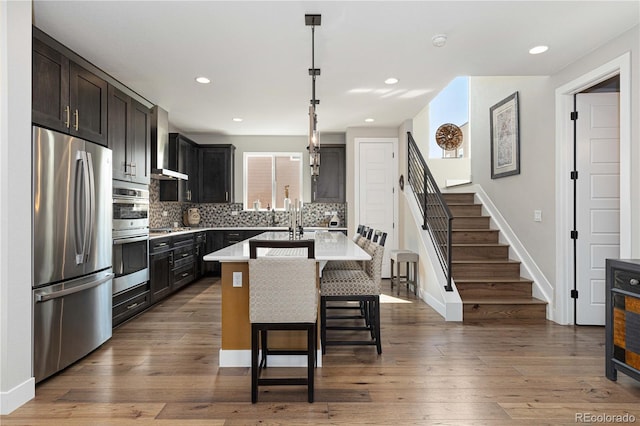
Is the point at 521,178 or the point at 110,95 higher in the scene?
the point at 110,95

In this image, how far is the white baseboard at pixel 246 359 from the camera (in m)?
2.79

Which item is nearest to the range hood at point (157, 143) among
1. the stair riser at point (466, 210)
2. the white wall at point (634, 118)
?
the stair riser at point (466, 210)

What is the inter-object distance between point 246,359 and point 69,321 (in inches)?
52.7

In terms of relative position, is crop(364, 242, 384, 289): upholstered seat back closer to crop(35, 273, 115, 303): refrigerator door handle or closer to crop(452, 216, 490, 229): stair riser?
crop(35, 273, 115, 303): refrigerator door handle

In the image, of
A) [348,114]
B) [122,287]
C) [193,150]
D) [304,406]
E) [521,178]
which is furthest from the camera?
[193,150]

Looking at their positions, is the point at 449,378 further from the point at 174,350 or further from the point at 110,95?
the point at 110,95

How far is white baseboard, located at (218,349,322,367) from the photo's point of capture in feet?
9.17

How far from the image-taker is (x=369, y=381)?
2.54 m

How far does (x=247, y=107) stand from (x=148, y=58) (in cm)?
188

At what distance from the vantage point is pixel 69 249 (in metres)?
2.77

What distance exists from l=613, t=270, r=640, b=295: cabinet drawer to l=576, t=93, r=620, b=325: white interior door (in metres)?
1.36

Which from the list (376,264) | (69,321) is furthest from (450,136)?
(69,321)

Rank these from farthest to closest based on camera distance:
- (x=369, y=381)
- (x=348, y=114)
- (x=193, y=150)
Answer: (x=193, y=150)
(x=348, y=114)
(x=369, y=381)

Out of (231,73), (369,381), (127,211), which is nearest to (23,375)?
(127,211)
